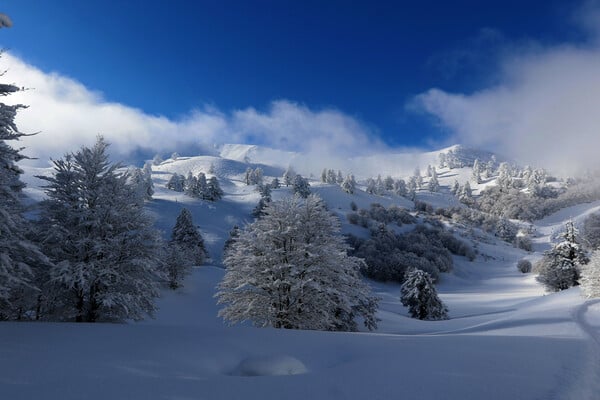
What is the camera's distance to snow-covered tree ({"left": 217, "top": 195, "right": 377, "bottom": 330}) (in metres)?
17.1

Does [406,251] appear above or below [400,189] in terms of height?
below

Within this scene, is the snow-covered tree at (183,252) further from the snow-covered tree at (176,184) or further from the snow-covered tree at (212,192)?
the snow-covered tree at (176,184)

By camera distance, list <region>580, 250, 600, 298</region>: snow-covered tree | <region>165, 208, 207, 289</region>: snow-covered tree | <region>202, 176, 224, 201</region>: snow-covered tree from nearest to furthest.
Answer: <region>580, 250, 600, 298</region>: snow-covered tree
<region>165, 208, 207, 289</region>: snow-covered tree
<region>202, 176, 224, 201</region>: snow-covered tree

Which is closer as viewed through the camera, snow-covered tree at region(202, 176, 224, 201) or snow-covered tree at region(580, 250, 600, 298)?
snow-covered tree at region(580, 250, 600, 298)

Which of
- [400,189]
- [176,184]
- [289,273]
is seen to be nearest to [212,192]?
[176,184]

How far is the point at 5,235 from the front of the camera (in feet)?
29.8

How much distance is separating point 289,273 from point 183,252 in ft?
89.7

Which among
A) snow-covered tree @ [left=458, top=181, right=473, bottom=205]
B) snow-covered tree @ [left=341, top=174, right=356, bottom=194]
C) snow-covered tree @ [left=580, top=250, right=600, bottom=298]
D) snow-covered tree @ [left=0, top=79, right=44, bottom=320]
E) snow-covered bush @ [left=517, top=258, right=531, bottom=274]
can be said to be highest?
snow-covered tree @ [left=458, top=181, right=473, bottom=205]

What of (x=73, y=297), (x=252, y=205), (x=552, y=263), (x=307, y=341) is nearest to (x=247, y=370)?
(x=307, y=341)

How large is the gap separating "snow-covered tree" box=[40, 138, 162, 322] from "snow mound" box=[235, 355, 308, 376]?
23.4 feet

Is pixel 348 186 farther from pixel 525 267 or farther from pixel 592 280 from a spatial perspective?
pixel 592 280

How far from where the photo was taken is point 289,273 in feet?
56.6

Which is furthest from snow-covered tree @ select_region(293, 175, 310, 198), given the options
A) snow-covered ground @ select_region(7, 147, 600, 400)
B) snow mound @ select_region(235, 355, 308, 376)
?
snow mound @ select_region(235, 355, 308, 376)

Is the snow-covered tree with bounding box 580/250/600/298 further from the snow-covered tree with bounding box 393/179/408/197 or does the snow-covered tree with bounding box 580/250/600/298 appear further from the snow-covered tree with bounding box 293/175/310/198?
the snow-covered tree with bounding box 393/179/408/197
